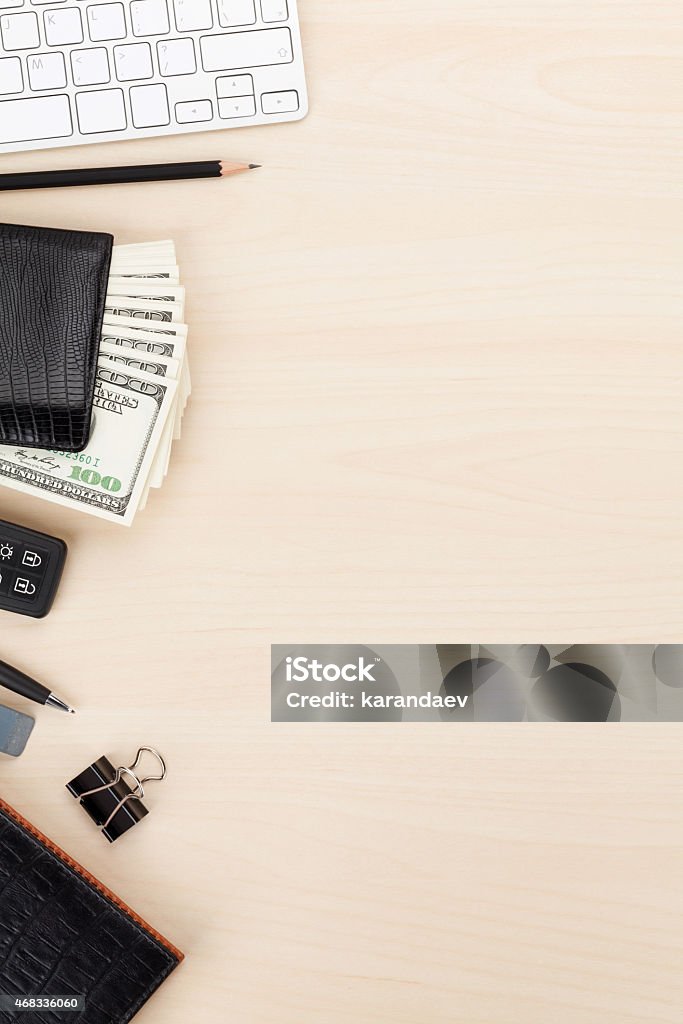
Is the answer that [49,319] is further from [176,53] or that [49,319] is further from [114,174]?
[176,53]

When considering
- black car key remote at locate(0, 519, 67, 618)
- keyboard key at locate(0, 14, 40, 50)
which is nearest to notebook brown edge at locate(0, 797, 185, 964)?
black car key remote at locate(0, 519, 67, 618)

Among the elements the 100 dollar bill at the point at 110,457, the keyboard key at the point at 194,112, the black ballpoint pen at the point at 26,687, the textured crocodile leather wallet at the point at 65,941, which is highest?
the keyboard key at the point at 194,112

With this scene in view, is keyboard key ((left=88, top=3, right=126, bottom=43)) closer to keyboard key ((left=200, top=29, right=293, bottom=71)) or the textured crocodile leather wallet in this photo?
keyboard key ((left=200, top=29, right=293, bottom=71))

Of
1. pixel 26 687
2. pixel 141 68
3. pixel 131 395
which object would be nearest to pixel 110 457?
pixel 131 395

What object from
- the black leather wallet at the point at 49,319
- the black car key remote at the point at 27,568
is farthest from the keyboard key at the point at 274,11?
the black car key remote at the point at 27,568

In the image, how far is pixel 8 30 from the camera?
65 cm

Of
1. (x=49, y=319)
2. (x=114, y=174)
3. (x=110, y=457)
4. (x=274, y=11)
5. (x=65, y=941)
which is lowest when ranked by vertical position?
(x=65, y=941)

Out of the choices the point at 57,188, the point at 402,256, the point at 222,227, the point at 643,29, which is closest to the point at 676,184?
the point at 643,29

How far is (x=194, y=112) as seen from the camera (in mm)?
657

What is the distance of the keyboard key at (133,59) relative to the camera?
25.5 inches

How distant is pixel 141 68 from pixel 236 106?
8 centimetres

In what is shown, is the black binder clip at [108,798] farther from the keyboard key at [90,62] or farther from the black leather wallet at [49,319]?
the keyboard key at [90,62]

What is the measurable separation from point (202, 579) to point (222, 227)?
0.94 feet

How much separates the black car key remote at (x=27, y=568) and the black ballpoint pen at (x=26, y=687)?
0.05m
